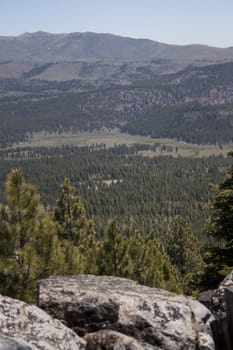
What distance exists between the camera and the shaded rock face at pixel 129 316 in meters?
10.3

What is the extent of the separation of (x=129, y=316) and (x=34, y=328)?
2.25 m

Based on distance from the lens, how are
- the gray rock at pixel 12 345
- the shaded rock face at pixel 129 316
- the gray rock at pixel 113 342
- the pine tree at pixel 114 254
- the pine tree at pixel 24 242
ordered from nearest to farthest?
the gray rock at pixel 12 345, the gray rock at pixel 113 342, the shaded rock face at pixel 129 316, the pine tree at pixel 24 242, the pine tree at pixel 114 254

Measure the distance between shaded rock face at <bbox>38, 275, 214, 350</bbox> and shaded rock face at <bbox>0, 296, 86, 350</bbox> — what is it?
605 millimetres

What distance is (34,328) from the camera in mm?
9719

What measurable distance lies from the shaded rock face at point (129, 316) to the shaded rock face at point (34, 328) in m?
0.61

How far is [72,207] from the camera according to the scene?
110ft

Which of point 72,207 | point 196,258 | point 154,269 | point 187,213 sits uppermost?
point 72,207

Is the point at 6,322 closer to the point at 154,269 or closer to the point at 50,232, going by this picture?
the point at 50,232

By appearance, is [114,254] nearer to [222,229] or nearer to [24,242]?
[222,229]

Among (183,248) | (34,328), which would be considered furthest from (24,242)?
(183,248)

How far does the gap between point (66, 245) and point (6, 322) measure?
38.6ft

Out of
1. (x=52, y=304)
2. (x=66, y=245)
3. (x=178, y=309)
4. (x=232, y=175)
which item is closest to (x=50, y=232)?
(x=66, y=245)

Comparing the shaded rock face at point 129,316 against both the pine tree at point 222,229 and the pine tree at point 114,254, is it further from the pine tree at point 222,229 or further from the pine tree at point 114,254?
the pine tree at point 222,229

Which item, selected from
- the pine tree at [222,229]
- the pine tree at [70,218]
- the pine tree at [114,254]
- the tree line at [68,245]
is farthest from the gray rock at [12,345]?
the pine tree at [70,218]
